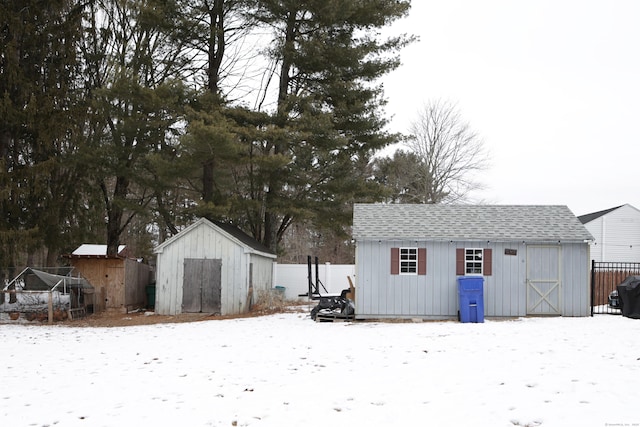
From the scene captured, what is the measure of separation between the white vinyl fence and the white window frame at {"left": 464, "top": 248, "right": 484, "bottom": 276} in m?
9.37

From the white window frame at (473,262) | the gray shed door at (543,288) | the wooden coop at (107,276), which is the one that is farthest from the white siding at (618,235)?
the wooden coop at (107,276)

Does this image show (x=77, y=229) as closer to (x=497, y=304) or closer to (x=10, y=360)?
(x=10, y=360)

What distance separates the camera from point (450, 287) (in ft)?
60.6

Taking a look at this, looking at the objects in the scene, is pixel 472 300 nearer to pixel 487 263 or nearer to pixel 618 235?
pixel 487 263

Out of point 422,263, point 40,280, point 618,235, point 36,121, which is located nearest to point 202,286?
point 40,280

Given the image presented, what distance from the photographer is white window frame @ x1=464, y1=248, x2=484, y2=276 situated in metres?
18.6

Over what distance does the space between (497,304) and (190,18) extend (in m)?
15.8

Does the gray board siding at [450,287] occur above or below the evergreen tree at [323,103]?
below

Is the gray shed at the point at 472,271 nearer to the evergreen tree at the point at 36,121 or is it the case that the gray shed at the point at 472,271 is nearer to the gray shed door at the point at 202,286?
the gray shed door at the point at 202,286

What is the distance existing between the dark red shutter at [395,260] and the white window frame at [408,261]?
55 millimetres

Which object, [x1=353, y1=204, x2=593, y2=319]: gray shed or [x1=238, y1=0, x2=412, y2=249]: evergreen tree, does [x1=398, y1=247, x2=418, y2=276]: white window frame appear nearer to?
[x1=353, y1=204, x2=593, y2=319]: gray shed

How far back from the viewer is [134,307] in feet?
73.9

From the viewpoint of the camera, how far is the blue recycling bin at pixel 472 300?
57.3 ft

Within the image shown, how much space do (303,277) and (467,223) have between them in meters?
9.91
